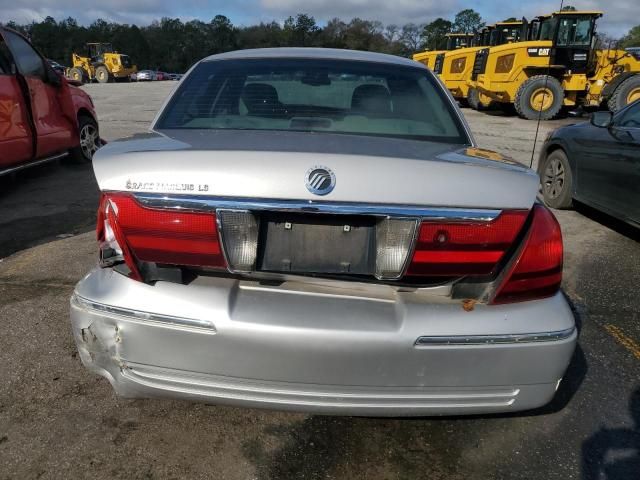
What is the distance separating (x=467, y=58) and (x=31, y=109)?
51.9 ft

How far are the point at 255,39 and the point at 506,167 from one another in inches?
3179

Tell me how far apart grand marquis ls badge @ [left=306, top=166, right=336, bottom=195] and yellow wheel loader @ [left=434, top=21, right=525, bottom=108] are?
17826mm

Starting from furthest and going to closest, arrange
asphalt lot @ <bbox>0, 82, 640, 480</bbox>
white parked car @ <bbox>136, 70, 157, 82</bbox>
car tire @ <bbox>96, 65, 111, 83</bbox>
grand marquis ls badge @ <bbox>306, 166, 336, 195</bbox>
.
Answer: white parked car @ <bbox>136, 70, 157, 82</bbox>, car tire @ <bbox>96, 65, 111, 83</bbox>, asphalt lot @ <bbox>0, 82, 640, 480</bbox>, grand marquis ls badge @ <bbox>306, 166, 336, 195</bbox>

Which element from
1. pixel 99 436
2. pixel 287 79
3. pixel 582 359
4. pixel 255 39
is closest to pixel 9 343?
pixel 99 436

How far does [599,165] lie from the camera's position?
5.21 metres

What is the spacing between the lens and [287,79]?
2.90 metres

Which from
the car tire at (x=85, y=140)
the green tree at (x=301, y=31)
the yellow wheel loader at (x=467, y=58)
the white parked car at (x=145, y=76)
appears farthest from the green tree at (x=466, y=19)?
the car tire at (x=85, y=140)

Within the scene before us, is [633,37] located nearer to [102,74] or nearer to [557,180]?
[102,74]

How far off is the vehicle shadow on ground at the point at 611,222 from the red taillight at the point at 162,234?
4.80 meters

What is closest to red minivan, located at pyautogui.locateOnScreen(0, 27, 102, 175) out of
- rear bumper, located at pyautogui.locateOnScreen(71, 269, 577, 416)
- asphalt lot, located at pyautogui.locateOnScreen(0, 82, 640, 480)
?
asphalt lot, located at pyautogui.locateOnScreen(0, 82, 640, 480)

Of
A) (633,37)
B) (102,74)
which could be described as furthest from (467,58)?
(633,37)

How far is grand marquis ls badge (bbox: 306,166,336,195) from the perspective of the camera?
1770 mm

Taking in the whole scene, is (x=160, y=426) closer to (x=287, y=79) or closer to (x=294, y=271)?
→ (x=294, y=271)

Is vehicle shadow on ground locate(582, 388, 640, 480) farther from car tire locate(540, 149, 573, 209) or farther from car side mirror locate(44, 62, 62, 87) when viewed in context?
car side mirror locate(44, 62, 62, 87)
